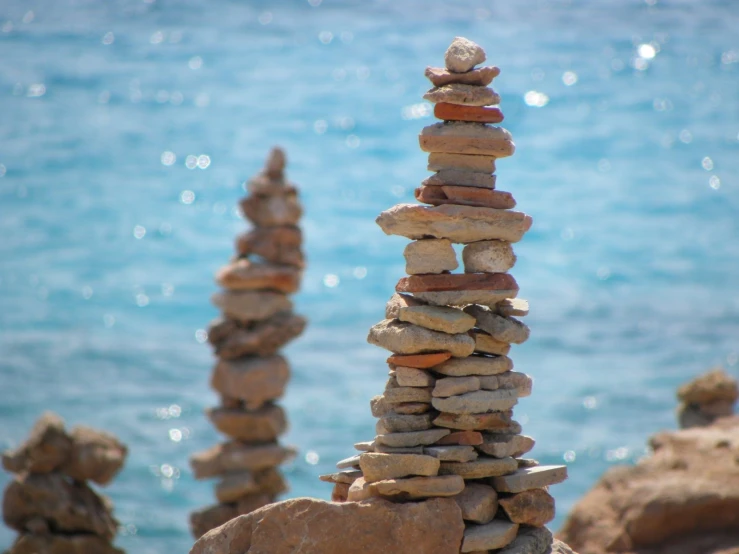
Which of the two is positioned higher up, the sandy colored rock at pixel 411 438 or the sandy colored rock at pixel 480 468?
the sandy colored rock at pixel 411 438

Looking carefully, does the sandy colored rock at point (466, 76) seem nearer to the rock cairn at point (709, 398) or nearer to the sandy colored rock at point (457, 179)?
the sandy colored rock at point (457, 179)

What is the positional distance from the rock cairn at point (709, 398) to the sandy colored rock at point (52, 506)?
6094 millimetres

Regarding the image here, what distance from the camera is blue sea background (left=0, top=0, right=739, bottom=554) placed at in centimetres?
2447

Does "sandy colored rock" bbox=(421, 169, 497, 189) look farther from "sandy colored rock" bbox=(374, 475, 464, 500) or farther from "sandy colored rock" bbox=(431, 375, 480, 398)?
"sandy colored rock" bbox=(374, 475, 464, 500)

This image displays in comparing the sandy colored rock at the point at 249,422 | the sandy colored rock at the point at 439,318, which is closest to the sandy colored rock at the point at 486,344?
the sandy colored rock at the point at 439,318

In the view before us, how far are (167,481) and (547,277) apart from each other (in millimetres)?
10454

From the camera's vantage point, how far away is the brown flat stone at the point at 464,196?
22.5ft

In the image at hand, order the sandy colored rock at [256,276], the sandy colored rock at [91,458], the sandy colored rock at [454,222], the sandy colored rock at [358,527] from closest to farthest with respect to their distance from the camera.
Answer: the sandy colored rock at [358,527] < the sandy colored rock at [454,222] < the sandy colored rock at [91,458] < the sandy colored rock at [256,276]

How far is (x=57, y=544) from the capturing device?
36.9 ft

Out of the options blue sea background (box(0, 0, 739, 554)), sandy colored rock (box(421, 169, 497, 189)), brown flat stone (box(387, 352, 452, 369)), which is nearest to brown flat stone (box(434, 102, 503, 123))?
sandy colored rock (box(421, 169, 497, 189))

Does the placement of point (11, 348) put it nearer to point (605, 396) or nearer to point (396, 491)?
point (605, 396)

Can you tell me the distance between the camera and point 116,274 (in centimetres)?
2728

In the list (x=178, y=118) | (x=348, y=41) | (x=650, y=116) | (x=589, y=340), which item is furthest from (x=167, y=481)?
(x=650, y=116)

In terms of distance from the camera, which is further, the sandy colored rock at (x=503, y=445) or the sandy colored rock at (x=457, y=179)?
the sandy colored rock at (x=457, y=179)
